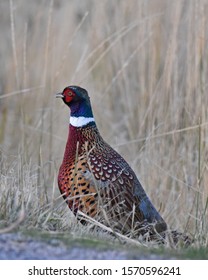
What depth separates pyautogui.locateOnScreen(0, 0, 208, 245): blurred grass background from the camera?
5.95 meters

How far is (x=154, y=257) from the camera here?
12.5ft

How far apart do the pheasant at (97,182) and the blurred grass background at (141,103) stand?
210 millimetres

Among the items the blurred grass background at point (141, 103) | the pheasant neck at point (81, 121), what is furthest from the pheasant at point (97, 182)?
the blurred grass background at point (141, 103)

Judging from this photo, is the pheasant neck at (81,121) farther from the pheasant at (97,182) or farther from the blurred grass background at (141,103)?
the blurred grass background at (141,103)

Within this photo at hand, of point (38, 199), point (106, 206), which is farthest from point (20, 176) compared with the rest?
point (106, 206)

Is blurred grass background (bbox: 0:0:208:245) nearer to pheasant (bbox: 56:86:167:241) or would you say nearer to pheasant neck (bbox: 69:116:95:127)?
pheasant (bbox: 56:86:167:241)

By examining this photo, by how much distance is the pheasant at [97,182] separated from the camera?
4738mm

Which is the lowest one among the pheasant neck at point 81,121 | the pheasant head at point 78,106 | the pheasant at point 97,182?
the pheasant at point 97,182

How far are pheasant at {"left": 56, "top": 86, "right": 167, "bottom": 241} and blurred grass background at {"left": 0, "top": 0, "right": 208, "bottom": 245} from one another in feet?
0.69

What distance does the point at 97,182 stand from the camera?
486cm

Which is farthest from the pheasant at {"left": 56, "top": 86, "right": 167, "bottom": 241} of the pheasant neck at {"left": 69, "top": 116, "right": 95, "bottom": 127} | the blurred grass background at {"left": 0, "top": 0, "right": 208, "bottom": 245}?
the blurred grass background at {"left": 0, "top": 0, "right": 208, "bottom": 245}

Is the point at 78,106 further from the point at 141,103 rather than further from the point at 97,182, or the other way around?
the point at 141,103

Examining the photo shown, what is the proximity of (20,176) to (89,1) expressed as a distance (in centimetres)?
604

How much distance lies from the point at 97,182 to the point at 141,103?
2.55m
